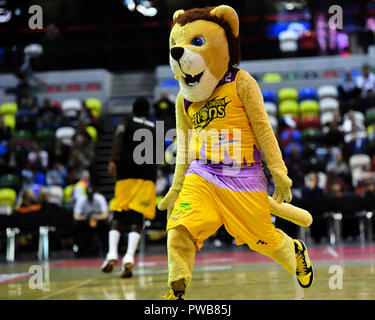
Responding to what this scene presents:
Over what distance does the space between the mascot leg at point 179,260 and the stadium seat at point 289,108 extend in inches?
440

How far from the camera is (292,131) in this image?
1277 cm

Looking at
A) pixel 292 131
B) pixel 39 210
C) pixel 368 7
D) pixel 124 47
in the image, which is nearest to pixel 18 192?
pixel 39 210

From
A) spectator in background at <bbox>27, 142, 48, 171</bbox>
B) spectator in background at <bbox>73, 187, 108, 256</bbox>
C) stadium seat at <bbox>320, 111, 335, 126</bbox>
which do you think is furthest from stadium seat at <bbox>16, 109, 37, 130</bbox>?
stadium seat at <bbox>320, 111, 335, 126</bbox>

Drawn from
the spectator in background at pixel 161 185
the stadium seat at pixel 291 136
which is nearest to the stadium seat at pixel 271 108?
the stadium seat at pixel 291 136

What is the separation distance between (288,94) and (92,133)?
15.8 feet

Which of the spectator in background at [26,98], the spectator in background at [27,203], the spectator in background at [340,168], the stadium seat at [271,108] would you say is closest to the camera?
the spectator in background at [27,203]

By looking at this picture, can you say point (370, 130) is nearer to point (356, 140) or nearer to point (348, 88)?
point (356, 140)

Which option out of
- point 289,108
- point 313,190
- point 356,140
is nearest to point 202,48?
point 313,190

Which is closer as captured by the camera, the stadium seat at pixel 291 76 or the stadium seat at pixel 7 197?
the stadium seat at pixel 7 197

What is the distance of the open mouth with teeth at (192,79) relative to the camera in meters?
3.38

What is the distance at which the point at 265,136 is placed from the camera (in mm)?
3354

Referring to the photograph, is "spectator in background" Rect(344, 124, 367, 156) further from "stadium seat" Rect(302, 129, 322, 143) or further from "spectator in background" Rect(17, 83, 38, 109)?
"spectator in background" Rect(17, 83, 38, 109)

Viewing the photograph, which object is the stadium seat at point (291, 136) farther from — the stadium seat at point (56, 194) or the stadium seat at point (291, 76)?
the stadium seat at point (56, 194)
